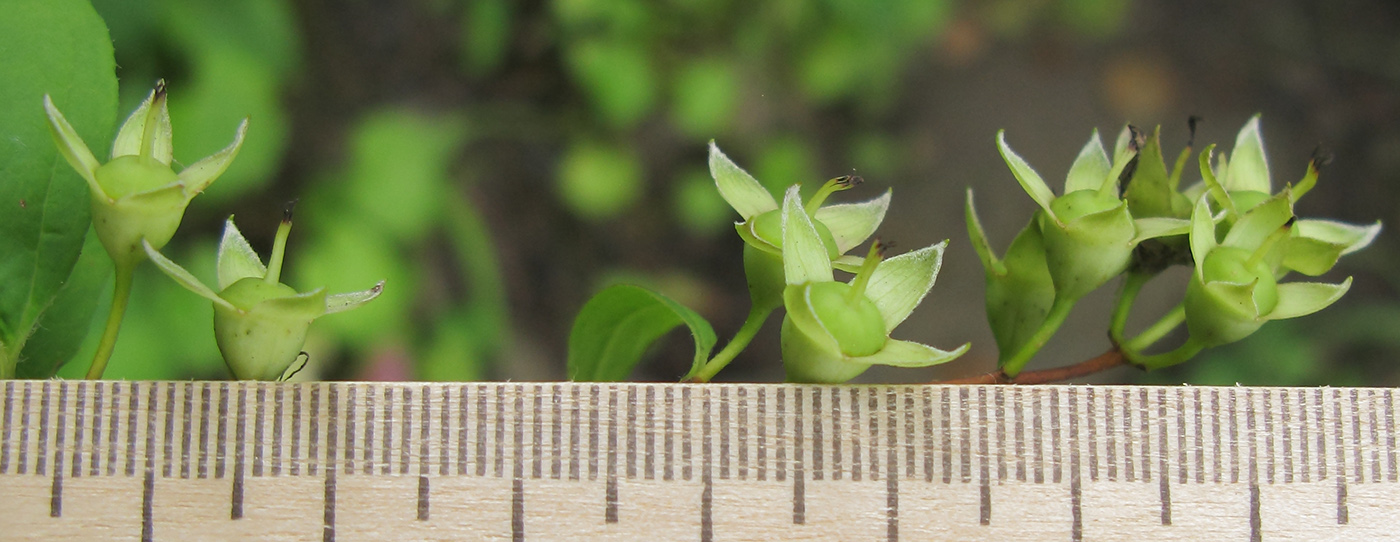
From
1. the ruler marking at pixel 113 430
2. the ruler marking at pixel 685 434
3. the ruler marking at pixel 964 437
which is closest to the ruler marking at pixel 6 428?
the ruler marking at pixel 113 430

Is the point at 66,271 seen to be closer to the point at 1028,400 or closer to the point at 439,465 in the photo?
the point at 439,465

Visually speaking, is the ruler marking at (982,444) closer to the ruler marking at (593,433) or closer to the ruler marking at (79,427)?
the ruler marking at (593,433)

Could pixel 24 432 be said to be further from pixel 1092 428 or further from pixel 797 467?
pixel 1092 428

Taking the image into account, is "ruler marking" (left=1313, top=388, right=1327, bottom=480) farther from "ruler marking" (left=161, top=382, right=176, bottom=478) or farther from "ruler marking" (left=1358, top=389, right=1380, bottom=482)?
"ruler marking" (left=161, top=382, right=176, bottom=478)

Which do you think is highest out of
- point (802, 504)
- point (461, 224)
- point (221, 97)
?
point (221, 97)

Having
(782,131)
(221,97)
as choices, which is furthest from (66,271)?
(782,131)

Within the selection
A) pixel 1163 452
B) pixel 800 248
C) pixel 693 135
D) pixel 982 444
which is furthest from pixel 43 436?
pixel 693 135

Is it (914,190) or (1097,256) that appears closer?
(1097,256)

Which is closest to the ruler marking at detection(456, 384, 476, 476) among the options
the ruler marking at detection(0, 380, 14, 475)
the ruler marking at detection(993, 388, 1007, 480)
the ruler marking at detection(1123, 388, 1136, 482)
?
the ruler marking at detection(0, 380, 14, 475)
